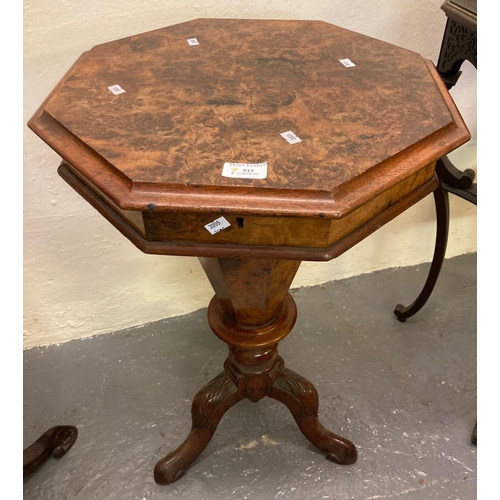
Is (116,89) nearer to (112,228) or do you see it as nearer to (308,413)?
(112,228)

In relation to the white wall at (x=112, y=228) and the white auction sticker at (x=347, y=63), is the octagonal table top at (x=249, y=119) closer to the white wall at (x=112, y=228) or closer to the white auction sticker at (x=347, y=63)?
the white auction sticker at (x=347, y=63)

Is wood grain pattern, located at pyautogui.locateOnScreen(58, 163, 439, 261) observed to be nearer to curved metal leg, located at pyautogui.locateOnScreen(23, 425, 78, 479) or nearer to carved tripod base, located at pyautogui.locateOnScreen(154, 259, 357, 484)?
carved tripod base, located at pyautogui.locateOnScreen(154, 259, 357, 484)

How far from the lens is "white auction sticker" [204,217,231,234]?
2.68 ft

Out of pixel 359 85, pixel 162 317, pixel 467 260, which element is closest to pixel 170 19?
pixel 359 85

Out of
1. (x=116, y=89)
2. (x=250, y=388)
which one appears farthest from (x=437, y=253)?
(x=116, y=89)

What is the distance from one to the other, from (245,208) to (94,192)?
12.9 inches

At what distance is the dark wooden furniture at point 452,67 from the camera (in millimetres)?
1229

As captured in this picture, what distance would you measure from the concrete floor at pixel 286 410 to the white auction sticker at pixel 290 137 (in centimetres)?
96

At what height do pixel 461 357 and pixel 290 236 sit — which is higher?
pixel 290 236

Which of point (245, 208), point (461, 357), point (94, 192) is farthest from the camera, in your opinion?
point (461, 357)

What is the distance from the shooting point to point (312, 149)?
2.83 ft

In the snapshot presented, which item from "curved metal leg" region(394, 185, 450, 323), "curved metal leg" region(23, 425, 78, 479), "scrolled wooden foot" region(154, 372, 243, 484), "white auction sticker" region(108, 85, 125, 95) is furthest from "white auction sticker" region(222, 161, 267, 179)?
"curved metal leg" region(23, 425, 78, 479)

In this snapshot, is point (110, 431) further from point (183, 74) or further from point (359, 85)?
point (359, 85)

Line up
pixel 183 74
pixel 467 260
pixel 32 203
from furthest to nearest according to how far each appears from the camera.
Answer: pixel 467 260 < pixel 32 203 < pixel 183 74
